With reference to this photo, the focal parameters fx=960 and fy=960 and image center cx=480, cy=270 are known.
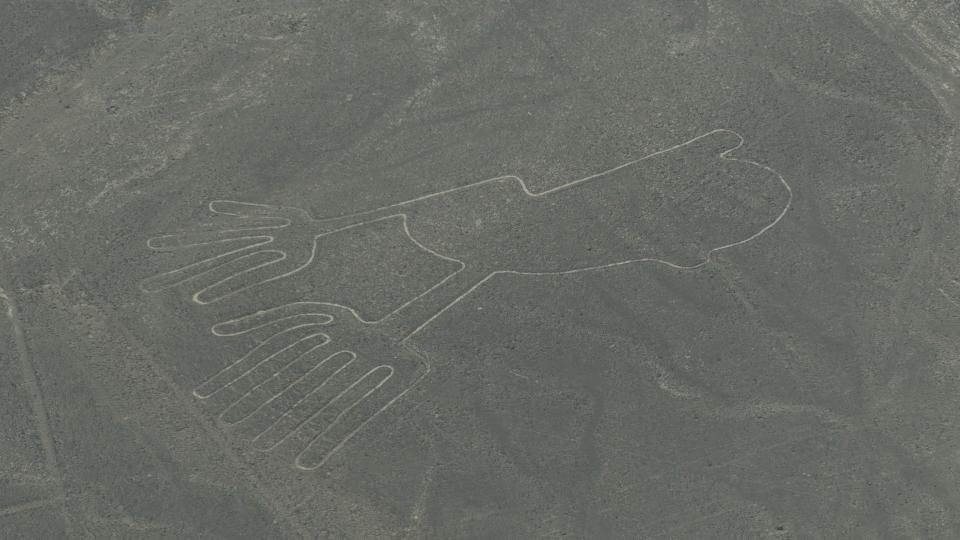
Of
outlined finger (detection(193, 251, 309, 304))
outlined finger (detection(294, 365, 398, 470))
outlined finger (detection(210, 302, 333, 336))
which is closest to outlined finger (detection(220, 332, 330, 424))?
outlined finger (detection(210, 302, 333, 336))

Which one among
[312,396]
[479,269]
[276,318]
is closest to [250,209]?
[276,318]

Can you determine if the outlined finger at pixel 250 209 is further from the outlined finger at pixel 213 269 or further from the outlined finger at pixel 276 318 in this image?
the outlined finger at pixel 276 318

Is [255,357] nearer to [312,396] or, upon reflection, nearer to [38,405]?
[312,396]

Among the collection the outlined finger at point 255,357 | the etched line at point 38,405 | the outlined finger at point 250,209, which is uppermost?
the outlined finger at point 250,209

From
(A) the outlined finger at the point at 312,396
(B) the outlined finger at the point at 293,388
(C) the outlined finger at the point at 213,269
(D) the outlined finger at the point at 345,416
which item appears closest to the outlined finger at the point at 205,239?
(C) the outlined finger at the point at 213,269

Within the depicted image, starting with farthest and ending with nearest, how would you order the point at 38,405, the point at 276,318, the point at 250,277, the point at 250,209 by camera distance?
the point at 250,209 → the point at 250,277 → the point at 276,318 → the point at 38,405

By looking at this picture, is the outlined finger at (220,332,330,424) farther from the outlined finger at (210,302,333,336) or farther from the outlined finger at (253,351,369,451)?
the outlined finger at (210,302,333,336)

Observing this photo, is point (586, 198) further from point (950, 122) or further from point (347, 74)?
point (950, 122)
